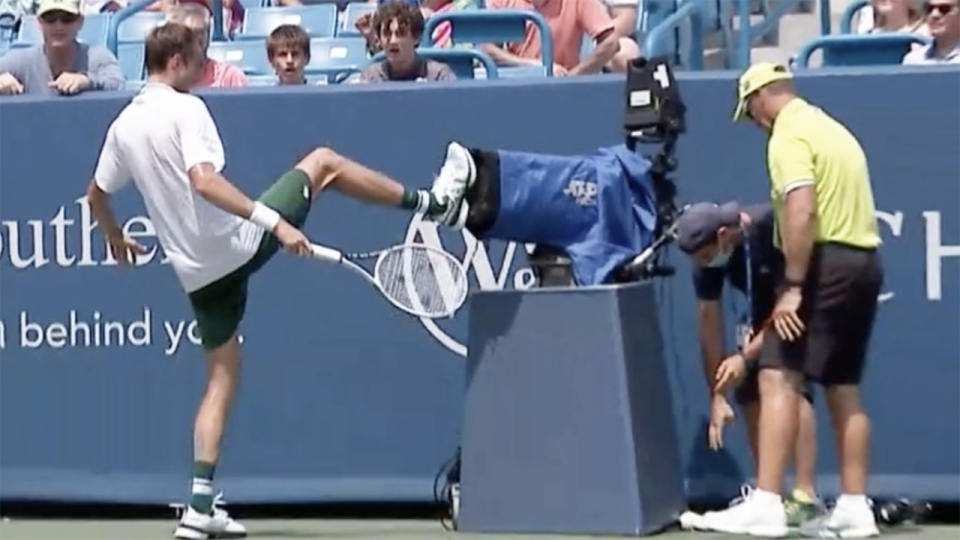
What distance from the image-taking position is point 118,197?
9.69m

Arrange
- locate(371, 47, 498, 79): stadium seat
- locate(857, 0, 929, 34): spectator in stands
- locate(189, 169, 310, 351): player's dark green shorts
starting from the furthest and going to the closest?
locate(857, 0, 929, 34): spectator in stands
locate(371, 47, 498, 79): stadium seat
locate(189, 169, 310, 351): player's dark green shorts

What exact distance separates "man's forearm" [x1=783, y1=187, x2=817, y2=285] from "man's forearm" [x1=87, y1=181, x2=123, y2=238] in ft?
8.14

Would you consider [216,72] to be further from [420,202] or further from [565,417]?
[565,417]

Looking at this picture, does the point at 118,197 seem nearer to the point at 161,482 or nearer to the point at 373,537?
the point at 161,482

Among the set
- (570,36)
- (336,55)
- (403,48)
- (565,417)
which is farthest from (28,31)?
(565,417)

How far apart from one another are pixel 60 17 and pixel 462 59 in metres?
1.69

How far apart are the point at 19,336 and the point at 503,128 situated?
7.12 ft

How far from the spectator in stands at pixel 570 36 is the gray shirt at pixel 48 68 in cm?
190

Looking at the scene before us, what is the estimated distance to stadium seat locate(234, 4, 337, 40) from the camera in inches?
487

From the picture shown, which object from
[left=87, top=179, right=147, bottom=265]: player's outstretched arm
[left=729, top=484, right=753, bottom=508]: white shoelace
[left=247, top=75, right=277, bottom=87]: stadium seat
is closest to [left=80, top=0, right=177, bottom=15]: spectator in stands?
[left=247, top=75, right=277, bottom=87]: stadium seat

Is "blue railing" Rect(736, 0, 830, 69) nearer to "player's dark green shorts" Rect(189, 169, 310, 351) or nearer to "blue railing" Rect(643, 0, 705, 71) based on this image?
"blue railing" Rect(643, 0, 705, 71)

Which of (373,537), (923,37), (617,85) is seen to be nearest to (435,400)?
(373,537)

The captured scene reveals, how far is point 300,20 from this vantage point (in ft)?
40.6

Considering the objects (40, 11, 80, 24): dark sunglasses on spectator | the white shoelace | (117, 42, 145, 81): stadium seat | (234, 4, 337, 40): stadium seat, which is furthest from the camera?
(234, 4, 337, 40): stadium seat
